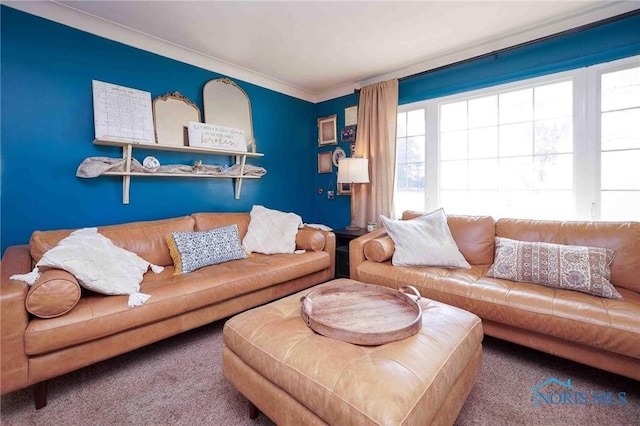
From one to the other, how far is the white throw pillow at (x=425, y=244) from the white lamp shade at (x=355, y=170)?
2.57 feet

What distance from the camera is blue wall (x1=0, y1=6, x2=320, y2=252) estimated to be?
1.97 meters

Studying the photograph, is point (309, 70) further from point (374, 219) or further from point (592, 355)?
point (592, 355)

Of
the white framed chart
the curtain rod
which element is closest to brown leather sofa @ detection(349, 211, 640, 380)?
the curtain rod

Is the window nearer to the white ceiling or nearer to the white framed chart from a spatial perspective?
the white ceiling

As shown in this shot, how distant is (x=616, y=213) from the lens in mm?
2191

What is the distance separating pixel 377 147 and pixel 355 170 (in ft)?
1.42

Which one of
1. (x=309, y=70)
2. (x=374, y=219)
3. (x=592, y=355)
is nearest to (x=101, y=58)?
(x=309, y=70)

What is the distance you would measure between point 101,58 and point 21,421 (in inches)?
95.2

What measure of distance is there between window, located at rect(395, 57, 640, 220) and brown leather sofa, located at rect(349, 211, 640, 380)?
418mm

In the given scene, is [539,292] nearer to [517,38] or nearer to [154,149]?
[517,38]

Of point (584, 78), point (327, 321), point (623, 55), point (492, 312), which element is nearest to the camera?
point (327, 321)

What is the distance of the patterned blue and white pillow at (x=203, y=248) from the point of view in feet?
7.22

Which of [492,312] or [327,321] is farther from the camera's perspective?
[492,312]

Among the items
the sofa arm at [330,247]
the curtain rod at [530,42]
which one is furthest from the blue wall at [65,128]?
the curtain rod at [530,42]
